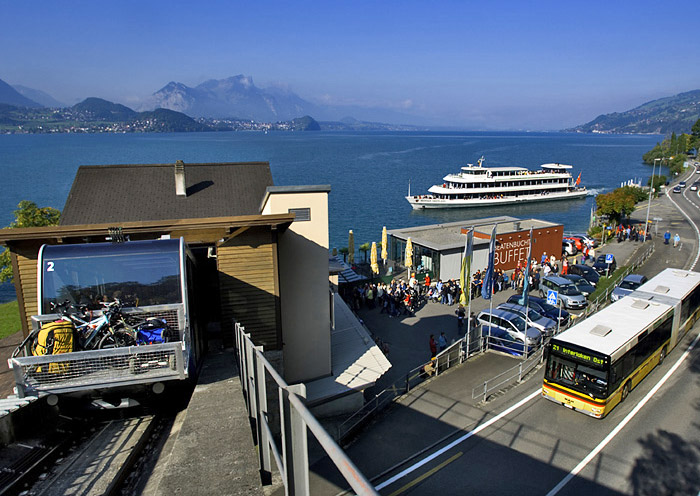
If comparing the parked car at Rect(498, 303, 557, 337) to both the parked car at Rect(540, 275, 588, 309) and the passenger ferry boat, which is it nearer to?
the parked car at Rect(540, 275, 588, 309)

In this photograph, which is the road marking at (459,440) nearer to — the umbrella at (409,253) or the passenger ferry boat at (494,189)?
the umbrella at (409,253)

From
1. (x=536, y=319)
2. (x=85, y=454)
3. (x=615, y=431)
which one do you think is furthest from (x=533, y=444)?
(x=85, y=454)

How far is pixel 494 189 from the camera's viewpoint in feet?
258

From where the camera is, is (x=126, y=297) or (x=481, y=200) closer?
(x=126, y=297)

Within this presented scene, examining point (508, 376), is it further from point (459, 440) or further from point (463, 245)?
point (463, 245)

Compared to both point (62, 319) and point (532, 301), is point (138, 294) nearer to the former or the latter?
point (62, 319)

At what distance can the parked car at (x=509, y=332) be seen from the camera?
58.4ft

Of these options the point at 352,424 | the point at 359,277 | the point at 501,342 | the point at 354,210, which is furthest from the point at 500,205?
the point at 352,424

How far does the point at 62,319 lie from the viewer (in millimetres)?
8000

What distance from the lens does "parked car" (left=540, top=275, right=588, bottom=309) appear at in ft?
77.6

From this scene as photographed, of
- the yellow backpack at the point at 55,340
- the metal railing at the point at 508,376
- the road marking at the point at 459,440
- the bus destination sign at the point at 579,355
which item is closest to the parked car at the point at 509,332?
the metal railing at the point at 508,376

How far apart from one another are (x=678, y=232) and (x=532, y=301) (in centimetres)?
2858

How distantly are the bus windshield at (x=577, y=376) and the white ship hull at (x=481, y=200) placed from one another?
62.3m

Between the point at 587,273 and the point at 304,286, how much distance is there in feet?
68.4
